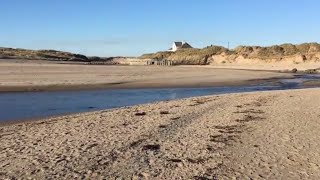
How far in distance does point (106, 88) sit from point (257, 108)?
16.1m

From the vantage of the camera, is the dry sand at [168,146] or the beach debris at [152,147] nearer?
the dry sand at [168,146]

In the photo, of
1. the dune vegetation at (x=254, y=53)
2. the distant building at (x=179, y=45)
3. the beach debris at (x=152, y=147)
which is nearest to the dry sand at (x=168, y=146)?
the beach debris at (x=152, y=147)

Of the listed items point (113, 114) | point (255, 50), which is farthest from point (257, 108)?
point (255, 50)

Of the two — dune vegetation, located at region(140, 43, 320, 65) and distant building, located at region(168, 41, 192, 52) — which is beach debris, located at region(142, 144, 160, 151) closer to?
dune vegetation, located at region(140, 43, 320, 65)

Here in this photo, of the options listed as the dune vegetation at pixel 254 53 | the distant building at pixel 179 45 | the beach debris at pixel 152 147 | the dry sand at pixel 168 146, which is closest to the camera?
the dry sand at pixel 168 146

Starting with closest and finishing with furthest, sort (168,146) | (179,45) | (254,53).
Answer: (168,146) → (254,53) → (179,45)

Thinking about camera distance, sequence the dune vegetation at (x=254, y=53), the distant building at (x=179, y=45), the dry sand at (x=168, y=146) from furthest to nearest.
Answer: the distant building at (x=179, y=45) → the dune vegetation at (x=254, y=53) → the dry sand at (x=168, y=146)

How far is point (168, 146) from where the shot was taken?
10.7 meters

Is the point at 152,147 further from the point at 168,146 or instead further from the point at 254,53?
the point at 254,53

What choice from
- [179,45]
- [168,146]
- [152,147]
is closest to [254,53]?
[179,45]

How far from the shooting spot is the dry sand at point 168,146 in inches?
331

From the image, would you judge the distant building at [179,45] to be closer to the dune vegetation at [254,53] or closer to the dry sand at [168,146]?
the dune vegetation at [254,53]

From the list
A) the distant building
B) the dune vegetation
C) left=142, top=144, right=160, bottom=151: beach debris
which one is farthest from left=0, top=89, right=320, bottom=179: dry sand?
the distant building

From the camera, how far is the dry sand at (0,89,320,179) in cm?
841
